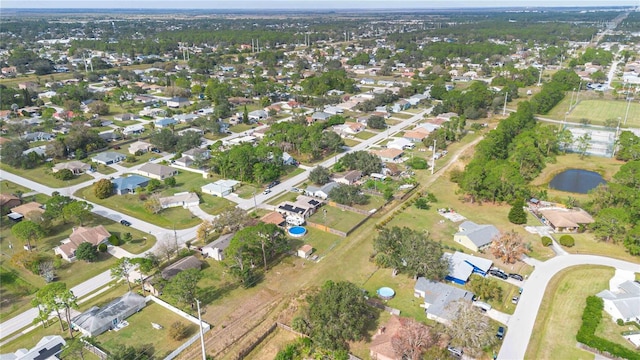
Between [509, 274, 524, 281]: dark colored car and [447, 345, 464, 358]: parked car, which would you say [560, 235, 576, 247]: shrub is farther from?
[447, 345, 464, 358]: parked car

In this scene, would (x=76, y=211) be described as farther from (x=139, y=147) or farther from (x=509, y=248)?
(x=509, y=248)

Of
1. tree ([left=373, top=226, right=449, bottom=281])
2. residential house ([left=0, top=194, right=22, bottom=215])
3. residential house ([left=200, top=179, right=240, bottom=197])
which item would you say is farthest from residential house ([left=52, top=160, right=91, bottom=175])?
tree ([left=373, top=226, right=449, bottom=281])

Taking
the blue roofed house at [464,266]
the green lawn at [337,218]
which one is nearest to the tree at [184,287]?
the green lawn at [337,218]

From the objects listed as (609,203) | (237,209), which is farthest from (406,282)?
(609,203)

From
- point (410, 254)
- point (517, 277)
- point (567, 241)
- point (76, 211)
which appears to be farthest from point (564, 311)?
point (76, 211)

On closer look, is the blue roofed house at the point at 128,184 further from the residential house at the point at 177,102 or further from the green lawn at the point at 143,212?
the residential house at the point at 177,102
